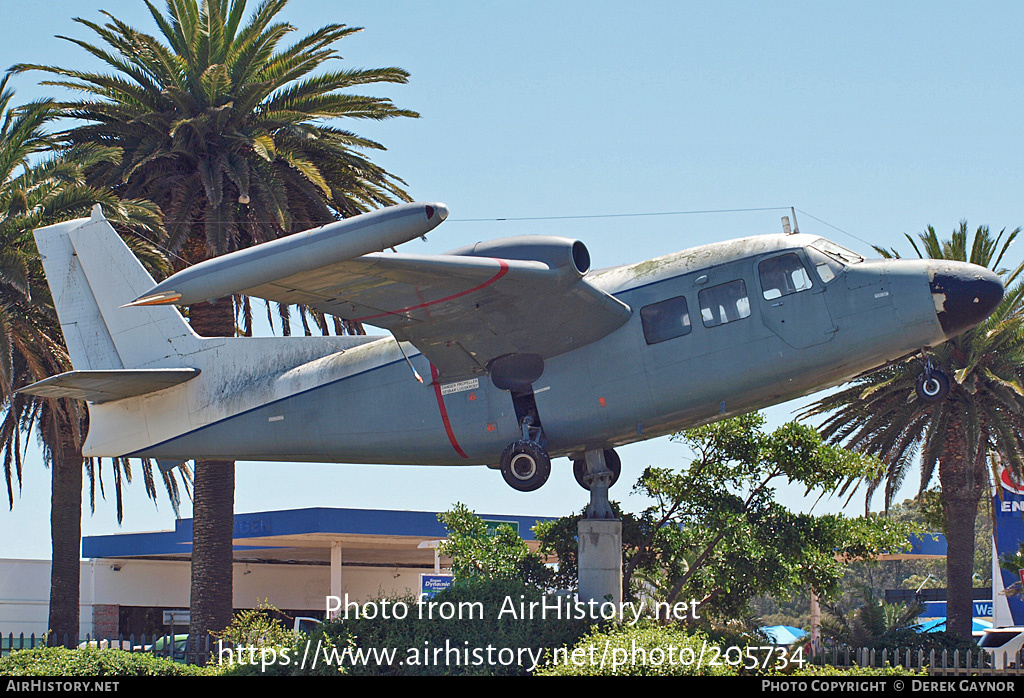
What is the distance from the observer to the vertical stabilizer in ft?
71.4

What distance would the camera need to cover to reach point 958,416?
29.5m

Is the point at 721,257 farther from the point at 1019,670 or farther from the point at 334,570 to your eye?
the point at 334,570

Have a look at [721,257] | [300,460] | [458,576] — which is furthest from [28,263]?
[721,257]

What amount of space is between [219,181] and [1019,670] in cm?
2014

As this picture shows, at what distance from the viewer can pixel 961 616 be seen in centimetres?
2978

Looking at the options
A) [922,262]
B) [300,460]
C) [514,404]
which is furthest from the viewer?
[300,460]

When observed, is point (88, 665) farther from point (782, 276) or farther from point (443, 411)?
point (782, 276)

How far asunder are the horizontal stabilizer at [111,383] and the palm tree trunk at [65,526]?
7.87m

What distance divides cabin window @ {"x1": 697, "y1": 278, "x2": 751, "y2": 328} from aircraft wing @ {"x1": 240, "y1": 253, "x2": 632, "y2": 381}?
123 cm

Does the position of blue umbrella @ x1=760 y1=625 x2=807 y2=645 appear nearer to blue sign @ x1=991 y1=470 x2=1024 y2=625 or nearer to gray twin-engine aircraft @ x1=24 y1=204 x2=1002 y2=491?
gray twin-engine aircraft @ x1=24 y1=204 x2=1002 y2=491

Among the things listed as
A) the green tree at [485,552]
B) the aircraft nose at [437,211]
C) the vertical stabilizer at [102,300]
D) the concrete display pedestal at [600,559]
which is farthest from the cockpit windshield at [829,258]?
the vertical stabilizer at [102,300]

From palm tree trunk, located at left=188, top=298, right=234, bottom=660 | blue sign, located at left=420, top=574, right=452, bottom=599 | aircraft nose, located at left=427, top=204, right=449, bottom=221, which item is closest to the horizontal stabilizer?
palm tree trunk, located at left=188, top=298, right=234, bottom=660

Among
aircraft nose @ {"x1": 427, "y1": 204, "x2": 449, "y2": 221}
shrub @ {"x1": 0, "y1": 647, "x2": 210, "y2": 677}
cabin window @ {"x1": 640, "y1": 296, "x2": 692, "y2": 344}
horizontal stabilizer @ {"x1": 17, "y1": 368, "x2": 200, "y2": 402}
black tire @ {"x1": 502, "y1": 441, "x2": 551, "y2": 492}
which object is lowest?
shrub @ {"x1": 0, "y1": 647, "x2": 210, "y2": 677}

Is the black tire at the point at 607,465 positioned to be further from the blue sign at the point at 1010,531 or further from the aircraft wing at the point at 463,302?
the blue sign at the point at 1010,531
